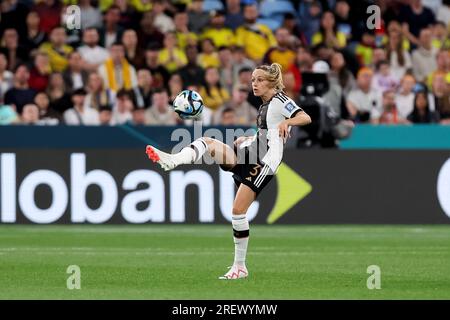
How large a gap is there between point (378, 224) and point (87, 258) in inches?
252

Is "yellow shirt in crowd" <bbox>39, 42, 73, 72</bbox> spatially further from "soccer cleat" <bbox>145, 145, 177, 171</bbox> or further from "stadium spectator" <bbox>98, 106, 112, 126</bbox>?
"soccer cleat" <bbox>145, 145, 177, 171</bbox>

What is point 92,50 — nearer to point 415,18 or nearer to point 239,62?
point 239,62

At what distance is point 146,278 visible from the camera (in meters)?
12.2

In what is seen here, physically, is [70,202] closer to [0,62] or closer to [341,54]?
[0,62]

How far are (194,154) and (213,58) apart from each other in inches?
411

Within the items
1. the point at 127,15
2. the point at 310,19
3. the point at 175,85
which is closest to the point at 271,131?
the point at 175,85

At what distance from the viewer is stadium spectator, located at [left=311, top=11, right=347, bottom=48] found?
22.9 meters

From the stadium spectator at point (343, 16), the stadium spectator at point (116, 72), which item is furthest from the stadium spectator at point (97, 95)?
the stadium spectator at point (343, 16)

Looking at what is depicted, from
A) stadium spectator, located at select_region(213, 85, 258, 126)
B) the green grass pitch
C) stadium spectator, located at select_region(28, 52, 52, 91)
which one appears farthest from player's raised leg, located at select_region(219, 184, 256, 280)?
stadium spectator, located at select_region(28, 52, 52, 91)

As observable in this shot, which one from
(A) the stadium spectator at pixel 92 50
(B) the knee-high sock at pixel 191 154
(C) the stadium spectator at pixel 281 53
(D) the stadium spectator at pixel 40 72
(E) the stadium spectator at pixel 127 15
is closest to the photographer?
(B) the knee-high sock at pixel 191 154

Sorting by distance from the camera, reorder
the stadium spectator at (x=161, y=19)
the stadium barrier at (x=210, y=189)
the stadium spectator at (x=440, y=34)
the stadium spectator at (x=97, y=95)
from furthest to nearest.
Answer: the stadium spectator at (x=440, y=34), the stadium spectator at (x=161, y=19), the stadium spectator at (x=97, y=95), the stadium barrier at (x=210, y=189)

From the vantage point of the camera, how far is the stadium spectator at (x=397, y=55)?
22609 mm

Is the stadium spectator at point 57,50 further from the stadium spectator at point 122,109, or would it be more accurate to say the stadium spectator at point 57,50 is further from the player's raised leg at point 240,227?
the player's raised leg at point 240,227

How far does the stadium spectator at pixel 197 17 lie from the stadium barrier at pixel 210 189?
4.33m
